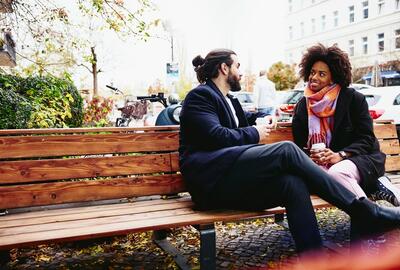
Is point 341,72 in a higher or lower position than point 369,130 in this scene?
higher

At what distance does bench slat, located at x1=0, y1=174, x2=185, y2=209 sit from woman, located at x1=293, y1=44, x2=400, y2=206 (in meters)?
1.22

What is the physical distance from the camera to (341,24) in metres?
42.5

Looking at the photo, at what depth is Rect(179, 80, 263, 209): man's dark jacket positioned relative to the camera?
2.89 metres

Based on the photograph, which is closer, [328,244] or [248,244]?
[328,244]

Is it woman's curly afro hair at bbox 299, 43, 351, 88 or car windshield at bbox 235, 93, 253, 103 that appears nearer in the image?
woman's curly afro hair at bbox 299, 43, 351, 88

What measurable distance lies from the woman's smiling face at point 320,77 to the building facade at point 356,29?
→ 31.4 metres

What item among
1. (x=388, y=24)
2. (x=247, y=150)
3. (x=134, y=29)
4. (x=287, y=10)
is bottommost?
(x=247, y=150)

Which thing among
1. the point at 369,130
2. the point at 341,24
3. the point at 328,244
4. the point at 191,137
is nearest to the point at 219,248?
the point at 328,244

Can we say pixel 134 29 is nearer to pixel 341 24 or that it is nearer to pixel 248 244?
pixel 248 244

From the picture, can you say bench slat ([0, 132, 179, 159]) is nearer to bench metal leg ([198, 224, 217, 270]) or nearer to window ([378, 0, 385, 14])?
bench metal leg ([198, 224, 217, 270])

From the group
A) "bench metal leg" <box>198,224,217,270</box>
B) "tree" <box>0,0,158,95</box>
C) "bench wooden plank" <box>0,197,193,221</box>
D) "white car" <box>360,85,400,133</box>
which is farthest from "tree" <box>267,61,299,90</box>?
"bench metal leg" <box>198,224,217,270</box>

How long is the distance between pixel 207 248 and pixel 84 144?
126 centimetres

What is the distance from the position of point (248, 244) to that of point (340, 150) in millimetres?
1213

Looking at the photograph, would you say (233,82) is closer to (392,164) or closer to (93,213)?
(93,213)
